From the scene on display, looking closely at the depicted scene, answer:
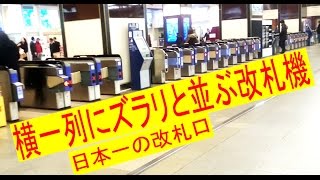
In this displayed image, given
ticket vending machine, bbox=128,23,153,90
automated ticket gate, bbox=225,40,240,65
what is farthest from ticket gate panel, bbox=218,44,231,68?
ticket vending machine, bbox=128,23,153,90

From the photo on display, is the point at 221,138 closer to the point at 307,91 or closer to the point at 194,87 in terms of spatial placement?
the point at 194,87

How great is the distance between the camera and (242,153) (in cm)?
401

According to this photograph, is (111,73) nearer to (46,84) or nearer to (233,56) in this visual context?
(46,84)

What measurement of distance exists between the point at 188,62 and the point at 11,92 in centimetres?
576

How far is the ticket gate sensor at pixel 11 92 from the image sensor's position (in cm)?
626

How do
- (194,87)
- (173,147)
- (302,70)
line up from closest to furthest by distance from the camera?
(173,147)
(194,87)
(302,70)

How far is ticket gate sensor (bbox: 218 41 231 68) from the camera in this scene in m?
12.3
